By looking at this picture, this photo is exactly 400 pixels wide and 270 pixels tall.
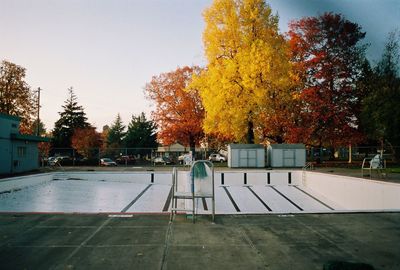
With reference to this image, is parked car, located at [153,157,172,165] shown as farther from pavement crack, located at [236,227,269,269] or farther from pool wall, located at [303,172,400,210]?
pavement crack, located at [236,227,269,269]

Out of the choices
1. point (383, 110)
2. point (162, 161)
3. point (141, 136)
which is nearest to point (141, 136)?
point (141, 136)

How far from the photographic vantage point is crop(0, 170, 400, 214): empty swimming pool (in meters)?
15.5

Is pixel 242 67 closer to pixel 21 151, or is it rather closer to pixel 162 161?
→ pixel 21 151

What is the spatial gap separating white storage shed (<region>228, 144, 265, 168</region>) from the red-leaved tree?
502 centimetres

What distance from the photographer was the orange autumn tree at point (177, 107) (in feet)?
146

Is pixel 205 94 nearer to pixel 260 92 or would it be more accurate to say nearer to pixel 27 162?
pixel 260 92

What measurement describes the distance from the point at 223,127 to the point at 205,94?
3314mm

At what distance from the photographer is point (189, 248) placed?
240 inches

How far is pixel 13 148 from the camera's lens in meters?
25.3

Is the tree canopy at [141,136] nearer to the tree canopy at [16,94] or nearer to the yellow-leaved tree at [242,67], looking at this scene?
the tree canopy at [16,94]

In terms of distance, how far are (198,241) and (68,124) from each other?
2556 inches

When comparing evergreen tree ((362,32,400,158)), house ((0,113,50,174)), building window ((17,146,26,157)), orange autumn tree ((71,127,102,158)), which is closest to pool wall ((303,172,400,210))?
evergreen tree ((362,32,400,158))

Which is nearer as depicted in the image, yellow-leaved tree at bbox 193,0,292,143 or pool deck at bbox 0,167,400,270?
pool deck at bbox 0,167,400,270

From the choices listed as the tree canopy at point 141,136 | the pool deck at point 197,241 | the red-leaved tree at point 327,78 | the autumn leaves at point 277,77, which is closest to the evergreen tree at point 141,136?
the tree canopy at point 141,136
